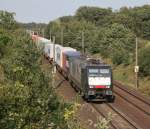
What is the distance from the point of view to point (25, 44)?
31.4 metres

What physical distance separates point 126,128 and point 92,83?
843 centimetres

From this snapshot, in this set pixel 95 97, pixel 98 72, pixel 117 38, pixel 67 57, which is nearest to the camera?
pixel 98 72

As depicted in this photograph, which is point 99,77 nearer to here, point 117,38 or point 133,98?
point 133,98

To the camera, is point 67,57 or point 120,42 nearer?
point 67,57

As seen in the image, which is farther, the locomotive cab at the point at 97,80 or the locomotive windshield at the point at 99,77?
the locomotive windshield at the point at 99,77

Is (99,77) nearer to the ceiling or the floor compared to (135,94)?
nearer to the ceiling

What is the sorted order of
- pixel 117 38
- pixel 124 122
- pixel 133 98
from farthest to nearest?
1. pixel 117 38
2. pixel 133 98
3. pixel 124 122

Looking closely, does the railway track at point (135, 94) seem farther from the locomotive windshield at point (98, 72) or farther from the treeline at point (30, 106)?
the treeline at point (30, 106)

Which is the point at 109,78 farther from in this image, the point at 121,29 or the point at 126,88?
the point at 121,29

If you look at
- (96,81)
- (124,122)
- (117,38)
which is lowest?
(124,122)

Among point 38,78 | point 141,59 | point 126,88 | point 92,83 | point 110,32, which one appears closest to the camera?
point 38,78

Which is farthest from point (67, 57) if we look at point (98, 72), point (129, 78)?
point (98, 72)

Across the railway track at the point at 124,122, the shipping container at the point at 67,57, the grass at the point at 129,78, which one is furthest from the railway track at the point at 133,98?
the shipping container at the point at 67,57

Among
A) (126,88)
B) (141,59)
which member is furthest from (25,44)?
(141,59)
